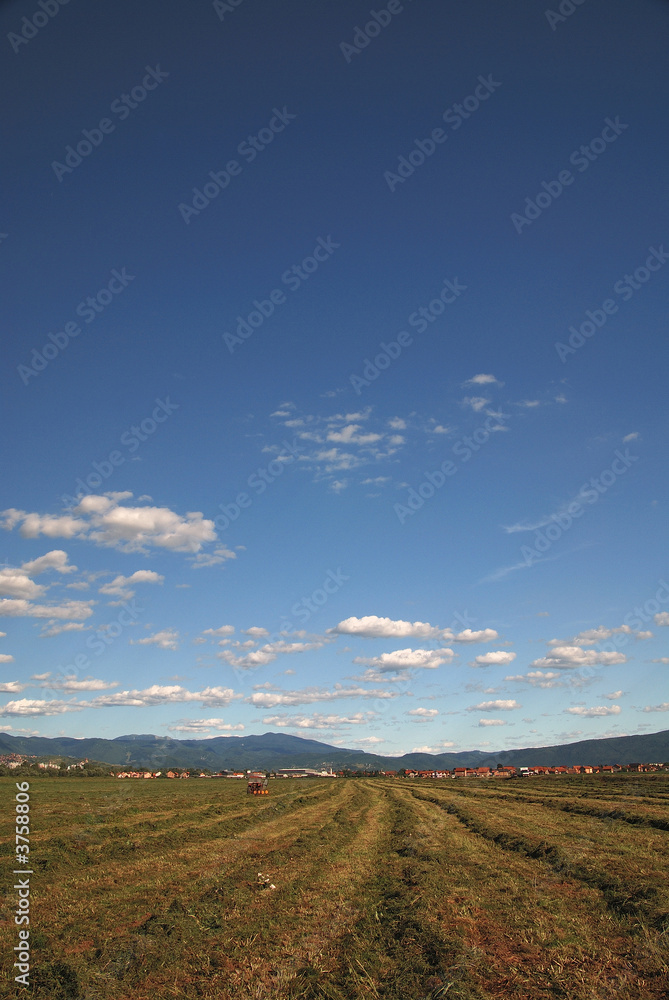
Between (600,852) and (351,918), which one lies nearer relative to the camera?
(351,918)

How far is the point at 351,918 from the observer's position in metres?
12.1

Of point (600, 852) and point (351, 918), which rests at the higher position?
point (351, 918)

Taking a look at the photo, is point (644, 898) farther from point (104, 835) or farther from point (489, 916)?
point (104, 835)

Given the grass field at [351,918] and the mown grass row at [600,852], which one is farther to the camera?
the mown grass row at [600,852]

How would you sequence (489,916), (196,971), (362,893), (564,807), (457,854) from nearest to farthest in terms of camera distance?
(196,971) < (489,916) < (362,893) < (457,854) < (564,807)

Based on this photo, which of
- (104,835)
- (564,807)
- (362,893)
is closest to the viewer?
(362,893)

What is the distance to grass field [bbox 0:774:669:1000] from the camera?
895cm

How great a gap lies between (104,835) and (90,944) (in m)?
18.3

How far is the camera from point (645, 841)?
887 inches

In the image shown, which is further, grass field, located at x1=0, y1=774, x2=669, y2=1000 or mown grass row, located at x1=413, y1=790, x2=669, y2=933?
mown grass row, located at x1=413, y1=790, x2=669, y2=933

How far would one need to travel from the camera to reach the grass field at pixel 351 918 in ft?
29.4

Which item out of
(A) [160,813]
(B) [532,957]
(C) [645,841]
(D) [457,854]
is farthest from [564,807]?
(B) [532,957]

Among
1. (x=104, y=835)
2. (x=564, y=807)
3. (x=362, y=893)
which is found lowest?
(x=564, y=807)

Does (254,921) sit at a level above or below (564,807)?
above
